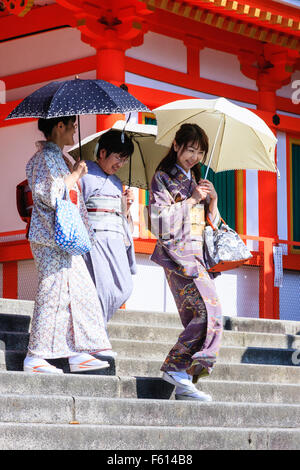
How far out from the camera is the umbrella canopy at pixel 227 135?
658 cm

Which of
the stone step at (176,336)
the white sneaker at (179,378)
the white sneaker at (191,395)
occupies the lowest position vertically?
the white sneaker at (191,395)

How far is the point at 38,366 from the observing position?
5887mm

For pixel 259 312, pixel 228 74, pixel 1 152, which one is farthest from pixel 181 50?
pixel 259 312

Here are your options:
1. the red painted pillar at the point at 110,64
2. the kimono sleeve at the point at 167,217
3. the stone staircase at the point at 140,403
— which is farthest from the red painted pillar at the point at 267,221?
the kimono sleeve at the point at 167,217

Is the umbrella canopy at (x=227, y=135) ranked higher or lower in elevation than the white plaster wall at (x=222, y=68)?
lower

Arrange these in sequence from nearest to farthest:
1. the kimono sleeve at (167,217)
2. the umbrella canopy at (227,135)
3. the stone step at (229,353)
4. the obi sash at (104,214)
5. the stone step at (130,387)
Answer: the stone step at (130,387)
the kimono sleeve at (167,217)
the umbrella canopy at (227,135)
the obi sash at (104,214)
the stone step at (229,353)

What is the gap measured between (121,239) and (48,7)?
13.7ft

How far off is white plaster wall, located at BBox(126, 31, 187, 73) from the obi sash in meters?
3.57

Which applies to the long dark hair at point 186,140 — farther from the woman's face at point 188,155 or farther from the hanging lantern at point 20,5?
the hanging lantern at point 20,5

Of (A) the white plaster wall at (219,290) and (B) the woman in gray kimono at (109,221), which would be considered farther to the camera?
(A) the white plaster wall at (219,290)

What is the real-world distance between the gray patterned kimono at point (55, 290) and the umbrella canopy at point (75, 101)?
297 millimetres

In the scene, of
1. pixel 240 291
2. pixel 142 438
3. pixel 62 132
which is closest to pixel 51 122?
pixel 62 132
